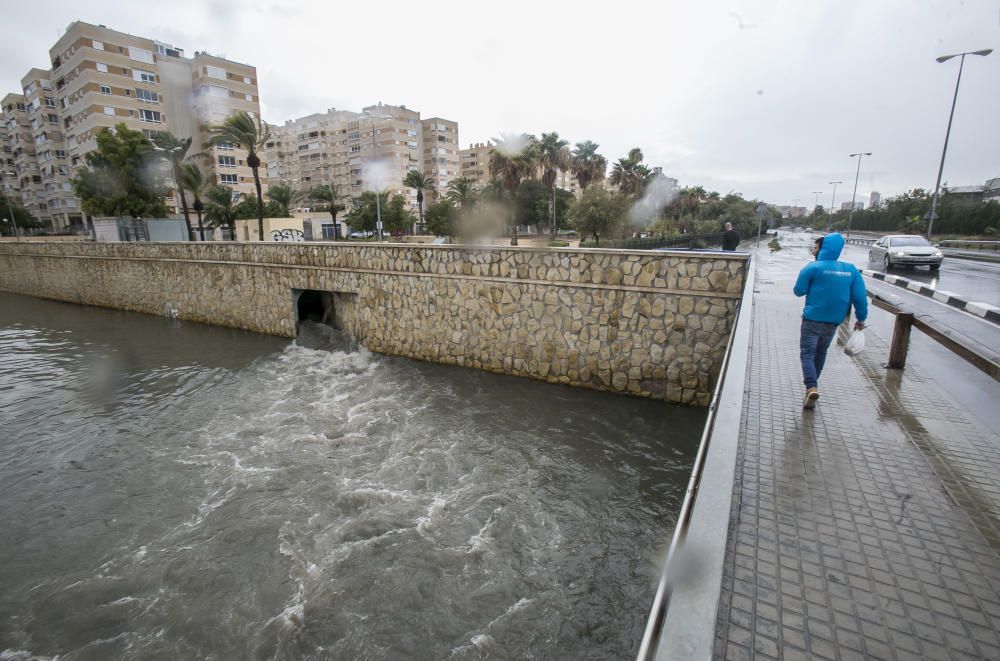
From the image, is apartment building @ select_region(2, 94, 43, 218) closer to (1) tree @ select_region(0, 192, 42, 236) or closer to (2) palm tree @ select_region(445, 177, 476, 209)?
(1) tree @ select_region(0, 192, 42, 236)

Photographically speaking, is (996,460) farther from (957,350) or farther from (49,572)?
(49,572)

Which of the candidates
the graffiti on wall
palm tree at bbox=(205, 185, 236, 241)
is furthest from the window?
the graffiti on wall

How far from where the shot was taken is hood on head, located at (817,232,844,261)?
15.4 feet

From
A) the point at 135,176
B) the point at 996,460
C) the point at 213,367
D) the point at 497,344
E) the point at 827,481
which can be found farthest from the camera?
the point at 135,176

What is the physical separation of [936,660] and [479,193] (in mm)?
46807

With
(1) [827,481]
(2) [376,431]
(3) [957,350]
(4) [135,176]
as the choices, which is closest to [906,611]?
(1) [827,481]

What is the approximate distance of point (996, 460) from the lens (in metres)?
3.84

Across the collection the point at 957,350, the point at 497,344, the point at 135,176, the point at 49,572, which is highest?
the point at 135,176

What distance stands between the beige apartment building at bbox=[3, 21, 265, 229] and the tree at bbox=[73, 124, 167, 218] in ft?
30.0

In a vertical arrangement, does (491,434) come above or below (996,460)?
below

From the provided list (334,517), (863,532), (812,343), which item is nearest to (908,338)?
(812,343)

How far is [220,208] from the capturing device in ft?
131

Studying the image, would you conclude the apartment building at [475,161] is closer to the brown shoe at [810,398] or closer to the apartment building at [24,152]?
the apartment building at [24,152]

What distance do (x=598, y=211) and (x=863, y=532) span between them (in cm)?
2707
